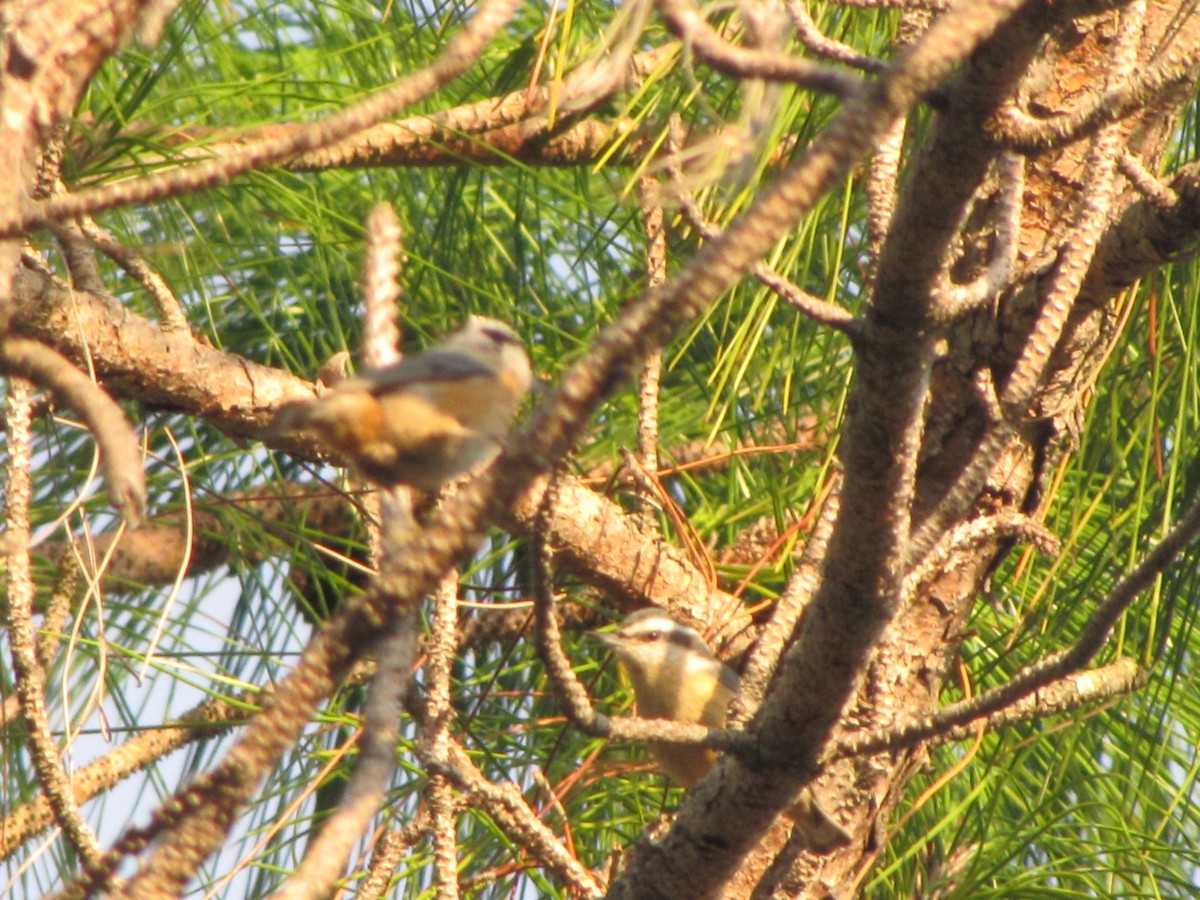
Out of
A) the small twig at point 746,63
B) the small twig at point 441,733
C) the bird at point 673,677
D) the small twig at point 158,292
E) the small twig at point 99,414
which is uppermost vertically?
the bird at point 673,677

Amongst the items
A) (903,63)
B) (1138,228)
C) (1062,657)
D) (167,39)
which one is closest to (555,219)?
(167,39)

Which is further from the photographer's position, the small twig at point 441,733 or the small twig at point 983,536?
the small twig at point 983,536

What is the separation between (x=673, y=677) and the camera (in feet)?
7.73

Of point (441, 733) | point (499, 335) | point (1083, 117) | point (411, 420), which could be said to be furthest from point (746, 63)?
point (499, 335)

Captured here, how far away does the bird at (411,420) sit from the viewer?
4.75 ft

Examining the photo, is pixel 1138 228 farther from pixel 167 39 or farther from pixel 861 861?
pixel 167 39

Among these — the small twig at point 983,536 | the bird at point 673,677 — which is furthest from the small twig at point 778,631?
the bird at point 673,677

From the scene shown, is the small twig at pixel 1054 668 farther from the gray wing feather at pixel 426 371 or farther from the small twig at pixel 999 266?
the gray wing feather at pixel 426 371

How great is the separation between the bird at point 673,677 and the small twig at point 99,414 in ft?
4.20

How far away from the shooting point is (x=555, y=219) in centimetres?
278

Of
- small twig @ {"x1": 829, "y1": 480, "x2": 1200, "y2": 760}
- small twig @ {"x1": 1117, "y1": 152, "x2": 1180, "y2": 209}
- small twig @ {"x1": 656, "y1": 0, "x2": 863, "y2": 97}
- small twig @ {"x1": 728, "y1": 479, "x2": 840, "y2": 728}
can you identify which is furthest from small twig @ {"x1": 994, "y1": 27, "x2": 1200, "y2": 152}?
small twig @ {"x1": 728, "y1": 479, "x2": 840, "y2": 728}

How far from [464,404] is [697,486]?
3.53 feet

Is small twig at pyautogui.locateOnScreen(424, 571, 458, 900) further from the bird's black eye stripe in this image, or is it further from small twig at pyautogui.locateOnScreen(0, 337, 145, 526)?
small twig at pyautogui.locateOnScreen(0, 337, 145, 526)

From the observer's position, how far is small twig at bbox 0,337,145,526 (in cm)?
74
